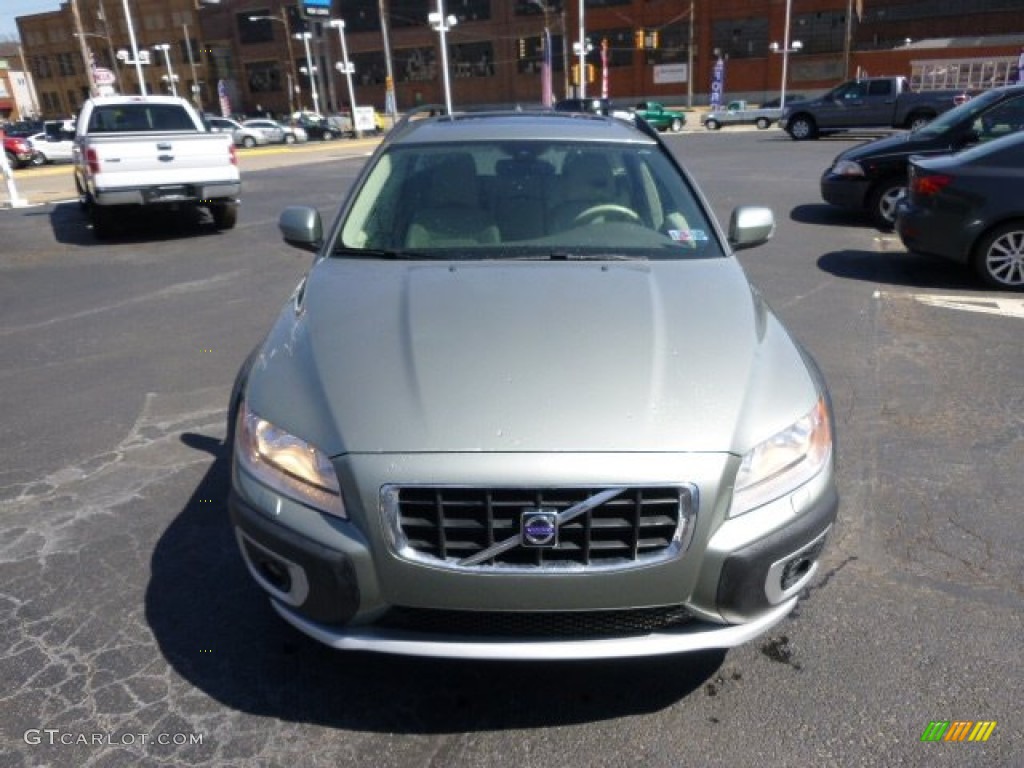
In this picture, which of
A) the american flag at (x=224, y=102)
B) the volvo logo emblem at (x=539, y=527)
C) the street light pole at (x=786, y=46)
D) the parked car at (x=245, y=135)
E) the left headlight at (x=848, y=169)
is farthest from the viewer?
the american flag at (x=224, y=102)

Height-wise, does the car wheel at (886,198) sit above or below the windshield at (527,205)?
below

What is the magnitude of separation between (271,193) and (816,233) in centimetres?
1124

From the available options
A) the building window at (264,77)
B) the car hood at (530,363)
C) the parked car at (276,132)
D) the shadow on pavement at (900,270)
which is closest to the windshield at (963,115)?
the shadow on pavement at (900,270)

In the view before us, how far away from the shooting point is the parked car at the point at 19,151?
30.0 meters

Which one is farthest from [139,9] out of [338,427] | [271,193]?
[338,427]

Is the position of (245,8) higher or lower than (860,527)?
higher

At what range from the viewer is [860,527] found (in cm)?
343

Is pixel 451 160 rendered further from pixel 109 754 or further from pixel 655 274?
pixel 109 754

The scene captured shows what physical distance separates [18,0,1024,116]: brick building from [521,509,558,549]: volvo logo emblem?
167ft

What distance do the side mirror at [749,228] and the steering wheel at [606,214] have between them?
53cm

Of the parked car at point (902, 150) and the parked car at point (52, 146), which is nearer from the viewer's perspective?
the parked car at point (902, 150)

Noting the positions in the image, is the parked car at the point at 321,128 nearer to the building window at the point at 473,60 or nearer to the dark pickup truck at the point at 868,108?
the building window at the point at 473,60

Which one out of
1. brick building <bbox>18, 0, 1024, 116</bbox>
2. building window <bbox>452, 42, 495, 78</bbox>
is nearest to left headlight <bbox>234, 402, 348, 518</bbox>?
brick building <bbox>18, 0, 1024, 116</bbox>

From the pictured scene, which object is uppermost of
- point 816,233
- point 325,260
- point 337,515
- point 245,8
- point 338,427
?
point 245,8
